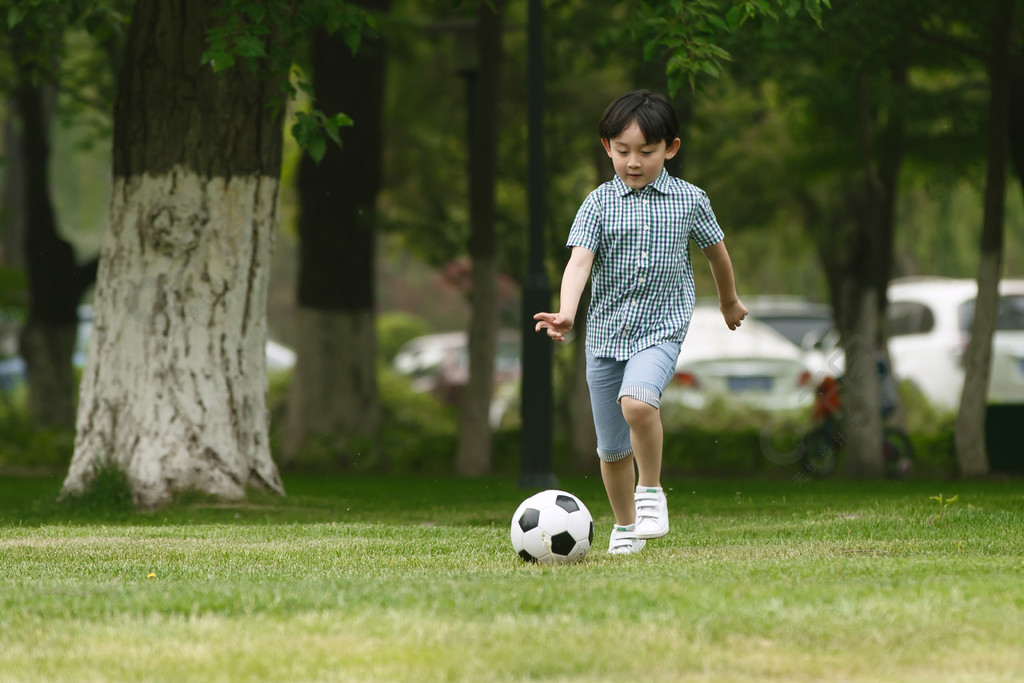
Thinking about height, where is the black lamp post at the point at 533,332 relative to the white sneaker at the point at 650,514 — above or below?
above

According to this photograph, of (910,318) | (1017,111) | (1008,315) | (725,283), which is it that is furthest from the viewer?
(910,318)

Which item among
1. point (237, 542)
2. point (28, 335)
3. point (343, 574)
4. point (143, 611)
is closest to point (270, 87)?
point (237, 542)

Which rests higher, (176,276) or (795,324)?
(795,324)

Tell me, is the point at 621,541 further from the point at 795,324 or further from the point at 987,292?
the point at 795,324

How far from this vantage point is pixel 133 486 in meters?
9.20

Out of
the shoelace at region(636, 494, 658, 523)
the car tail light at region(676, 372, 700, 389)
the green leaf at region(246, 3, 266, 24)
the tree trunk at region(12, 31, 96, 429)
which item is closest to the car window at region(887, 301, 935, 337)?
the car tail light at region(676, 372, 700, 389)

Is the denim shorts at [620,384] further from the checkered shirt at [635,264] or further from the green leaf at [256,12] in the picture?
the green leaf at [256,12]

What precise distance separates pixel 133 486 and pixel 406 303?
47948mm

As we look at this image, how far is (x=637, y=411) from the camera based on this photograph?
5.84 m

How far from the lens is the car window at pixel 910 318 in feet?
65.1

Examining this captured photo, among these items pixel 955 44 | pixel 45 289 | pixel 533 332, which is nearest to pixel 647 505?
pixel 533 332

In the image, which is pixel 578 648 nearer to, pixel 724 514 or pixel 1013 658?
pixel 1013 658

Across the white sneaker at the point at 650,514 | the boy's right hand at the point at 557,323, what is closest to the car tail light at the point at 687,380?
the white sneaker at the point at 650,514

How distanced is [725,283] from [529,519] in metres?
1.38
